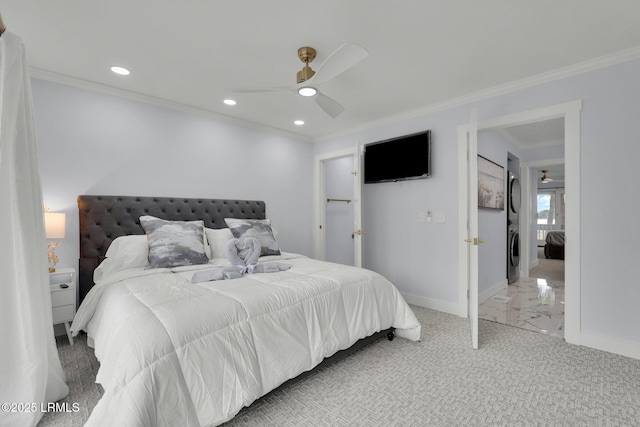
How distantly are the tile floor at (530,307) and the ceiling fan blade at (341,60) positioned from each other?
10.3 ft

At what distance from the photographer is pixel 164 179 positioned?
3504mm

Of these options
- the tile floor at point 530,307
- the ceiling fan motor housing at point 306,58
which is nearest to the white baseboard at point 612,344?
the tile floor at point 530,307

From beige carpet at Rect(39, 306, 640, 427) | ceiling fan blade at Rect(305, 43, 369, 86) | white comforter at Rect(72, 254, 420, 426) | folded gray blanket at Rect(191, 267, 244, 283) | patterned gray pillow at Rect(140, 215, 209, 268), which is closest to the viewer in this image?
white comforter at Rect(72, 254, 420, 426)

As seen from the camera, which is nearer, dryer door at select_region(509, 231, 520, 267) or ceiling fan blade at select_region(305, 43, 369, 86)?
ceiling fan blade at select_region(305, 43, 369, 86)

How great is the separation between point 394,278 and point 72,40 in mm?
4204

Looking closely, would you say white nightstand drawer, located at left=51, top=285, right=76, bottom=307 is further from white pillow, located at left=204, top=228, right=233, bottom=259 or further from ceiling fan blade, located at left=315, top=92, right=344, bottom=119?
ceiling fan blade, located at left=315, top=92, right=344, bottom=119

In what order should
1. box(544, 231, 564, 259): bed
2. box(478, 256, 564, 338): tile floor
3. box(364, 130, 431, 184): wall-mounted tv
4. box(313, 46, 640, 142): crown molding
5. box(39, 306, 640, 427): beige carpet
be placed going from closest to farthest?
box(39, 306, 640, 427): beige carpet
box(313, 46, 640, 142): crown molding
box(478, 256, 564, 338): tile floor
box(364, 130, 431, 184): wall-mounted tv
box(544, 231, 564, 259): bed

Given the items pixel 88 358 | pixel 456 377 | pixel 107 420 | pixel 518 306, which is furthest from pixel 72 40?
pixel 518 306

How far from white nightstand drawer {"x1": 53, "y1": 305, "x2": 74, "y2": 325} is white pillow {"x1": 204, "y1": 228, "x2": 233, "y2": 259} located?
4.19 feet

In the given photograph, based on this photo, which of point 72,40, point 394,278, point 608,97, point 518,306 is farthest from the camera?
point 394,278

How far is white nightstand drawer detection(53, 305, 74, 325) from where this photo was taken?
2467mm

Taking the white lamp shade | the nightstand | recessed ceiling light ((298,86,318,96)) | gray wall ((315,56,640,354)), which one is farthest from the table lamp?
gray wall ((315,56,640,354))

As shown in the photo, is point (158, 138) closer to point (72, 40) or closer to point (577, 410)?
point (72, 40)

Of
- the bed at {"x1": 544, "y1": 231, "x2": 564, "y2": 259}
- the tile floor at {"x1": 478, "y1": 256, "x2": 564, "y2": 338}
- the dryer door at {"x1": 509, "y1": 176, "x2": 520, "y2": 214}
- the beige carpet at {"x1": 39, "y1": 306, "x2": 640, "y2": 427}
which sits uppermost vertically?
the dryer door at {"x1": 509, "y1": 176, "x2": 520, "y2": 214}
